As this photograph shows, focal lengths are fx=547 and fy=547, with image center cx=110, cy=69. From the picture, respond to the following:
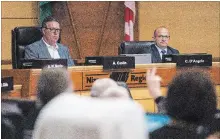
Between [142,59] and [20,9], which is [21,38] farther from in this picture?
[20,9]

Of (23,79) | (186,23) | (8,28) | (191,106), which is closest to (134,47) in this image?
(23,79)

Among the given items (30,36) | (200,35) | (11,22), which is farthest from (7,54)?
(200,35)

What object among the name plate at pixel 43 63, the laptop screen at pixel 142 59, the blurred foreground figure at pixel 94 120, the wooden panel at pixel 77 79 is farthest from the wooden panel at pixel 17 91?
the blurred foreground figure at pixel 94 120

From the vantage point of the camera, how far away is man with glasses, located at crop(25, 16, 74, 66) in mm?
5699

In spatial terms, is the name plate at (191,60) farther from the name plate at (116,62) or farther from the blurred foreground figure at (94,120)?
the blurred foreground figure at (94,120)

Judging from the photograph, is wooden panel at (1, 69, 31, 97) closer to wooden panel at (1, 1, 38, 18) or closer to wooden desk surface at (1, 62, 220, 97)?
wooden desk surface at (1, 62, 220, 97)

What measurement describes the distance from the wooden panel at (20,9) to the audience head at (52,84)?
630 cm

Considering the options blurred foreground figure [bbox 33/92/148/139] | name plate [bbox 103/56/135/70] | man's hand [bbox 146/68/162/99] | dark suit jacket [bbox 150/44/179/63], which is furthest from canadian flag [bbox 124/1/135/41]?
blurred foreground figure [bbox 33/92/148/139]

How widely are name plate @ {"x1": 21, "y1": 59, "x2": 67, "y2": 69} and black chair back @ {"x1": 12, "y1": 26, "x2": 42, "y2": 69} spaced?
116 centimetres

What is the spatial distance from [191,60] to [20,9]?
3439mm

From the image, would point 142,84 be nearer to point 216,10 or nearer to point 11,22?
point 11,22

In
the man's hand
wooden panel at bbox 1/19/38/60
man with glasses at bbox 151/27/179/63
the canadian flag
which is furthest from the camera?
the canadian flag

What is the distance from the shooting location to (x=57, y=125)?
0.87 meters

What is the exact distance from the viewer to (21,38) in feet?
19.9
